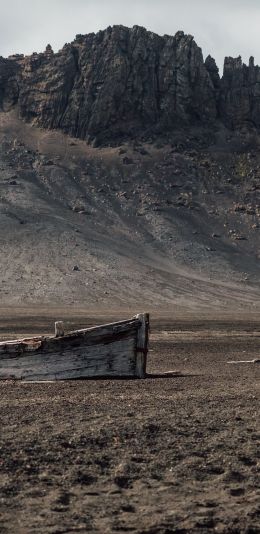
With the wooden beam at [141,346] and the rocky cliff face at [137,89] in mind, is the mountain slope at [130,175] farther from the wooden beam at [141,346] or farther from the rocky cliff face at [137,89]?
the wooden beam at [141,346]

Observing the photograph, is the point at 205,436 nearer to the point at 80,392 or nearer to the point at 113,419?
the point at 113,419

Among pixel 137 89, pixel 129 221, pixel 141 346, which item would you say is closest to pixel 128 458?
pixel 141 346

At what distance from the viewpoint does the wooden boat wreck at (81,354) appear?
14.2 metres

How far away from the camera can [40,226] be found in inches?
2544

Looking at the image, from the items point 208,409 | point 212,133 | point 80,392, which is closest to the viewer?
point 208,409

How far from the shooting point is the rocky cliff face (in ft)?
293

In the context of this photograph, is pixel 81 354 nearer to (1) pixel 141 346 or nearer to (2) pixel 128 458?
(1) pixel 141 346

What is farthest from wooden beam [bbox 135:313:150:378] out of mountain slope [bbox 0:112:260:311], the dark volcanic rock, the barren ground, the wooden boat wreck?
the dark volcanic rock

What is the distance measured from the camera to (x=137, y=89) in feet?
293

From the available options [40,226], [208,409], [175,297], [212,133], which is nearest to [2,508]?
[208,409]

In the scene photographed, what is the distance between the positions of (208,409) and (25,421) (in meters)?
2.69

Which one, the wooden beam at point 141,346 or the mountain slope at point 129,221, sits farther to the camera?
the mountain slope at point 129,221

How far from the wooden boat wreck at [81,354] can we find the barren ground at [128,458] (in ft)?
1.73

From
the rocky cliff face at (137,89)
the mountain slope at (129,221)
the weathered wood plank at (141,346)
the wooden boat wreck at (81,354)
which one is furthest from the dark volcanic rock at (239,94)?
the wooden boat wreck at (81,354)
